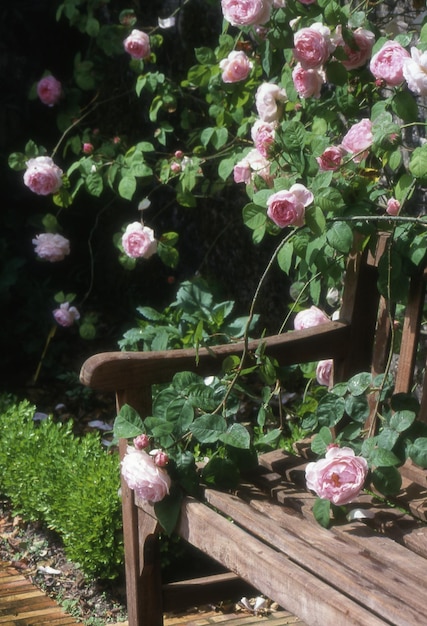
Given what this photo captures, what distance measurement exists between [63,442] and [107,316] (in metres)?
1.48

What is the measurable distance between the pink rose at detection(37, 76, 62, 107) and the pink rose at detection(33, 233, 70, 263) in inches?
22.6

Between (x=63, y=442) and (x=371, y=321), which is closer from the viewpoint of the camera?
(x=371, y=321)

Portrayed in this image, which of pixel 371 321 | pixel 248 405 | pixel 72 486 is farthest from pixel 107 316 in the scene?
pixel 371 321

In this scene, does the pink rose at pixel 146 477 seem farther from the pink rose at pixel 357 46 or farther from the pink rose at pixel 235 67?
the pink rose at pixel 235 67

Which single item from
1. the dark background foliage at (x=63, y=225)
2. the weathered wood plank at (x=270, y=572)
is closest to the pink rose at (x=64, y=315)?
the dark background foliage at (x=63, y=225)

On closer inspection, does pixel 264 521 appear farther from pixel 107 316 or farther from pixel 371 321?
pixel 107 316

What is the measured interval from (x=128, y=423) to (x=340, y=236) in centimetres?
62

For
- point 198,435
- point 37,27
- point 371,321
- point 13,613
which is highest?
point 37,27

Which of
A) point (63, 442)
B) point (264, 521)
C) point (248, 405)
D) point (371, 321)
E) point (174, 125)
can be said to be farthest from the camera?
point (174, 125)

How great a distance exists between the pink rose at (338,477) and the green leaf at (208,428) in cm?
22

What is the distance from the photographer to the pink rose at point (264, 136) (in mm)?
2623

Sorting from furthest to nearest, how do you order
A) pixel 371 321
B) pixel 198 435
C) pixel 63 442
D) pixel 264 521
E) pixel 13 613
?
pixel 63 442, pixel 13 613, pixel 371 321, pixel 198 435, pixel 264 521

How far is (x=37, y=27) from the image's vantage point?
15.7ft

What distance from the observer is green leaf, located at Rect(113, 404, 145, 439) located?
2.34 metres
